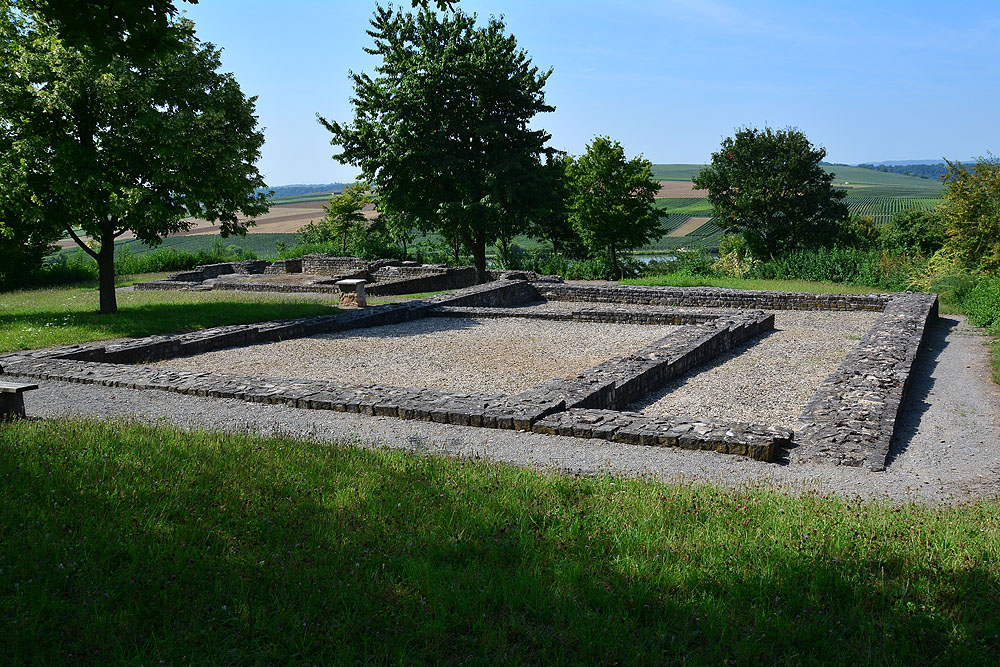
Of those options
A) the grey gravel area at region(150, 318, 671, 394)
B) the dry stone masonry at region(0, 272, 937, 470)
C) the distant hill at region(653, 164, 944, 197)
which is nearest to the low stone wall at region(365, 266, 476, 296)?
the dry stone masonry at region(0, 272, 937, 470)

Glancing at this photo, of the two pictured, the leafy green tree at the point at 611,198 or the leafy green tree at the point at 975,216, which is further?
the leafy green tree at the point at 611,198

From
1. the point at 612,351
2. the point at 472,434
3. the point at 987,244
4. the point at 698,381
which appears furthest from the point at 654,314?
the point at 987,244

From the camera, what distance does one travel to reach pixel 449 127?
2359cm

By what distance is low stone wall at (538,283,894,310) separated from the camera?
18.2 m

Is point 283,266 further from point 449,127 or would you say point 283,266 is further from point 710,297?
point 710,297

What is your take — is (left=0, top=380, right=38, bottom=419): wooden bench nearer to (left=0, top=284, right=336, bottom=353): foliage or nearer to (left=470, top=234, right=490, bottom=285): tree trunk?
(left=0, top=284, right=336, bottom=353): foliage

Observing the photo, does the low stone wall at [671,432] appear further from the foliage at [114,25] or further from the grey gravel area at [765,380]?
the foliage at [114,25]

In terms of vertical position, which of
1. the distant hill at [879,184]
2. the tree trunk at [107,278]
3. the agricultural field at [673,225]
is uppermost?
the distant hill at [879,184]

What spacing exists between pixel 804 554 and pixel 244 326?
12090 mm

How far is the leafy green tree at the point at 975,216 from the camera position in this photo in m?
21.1

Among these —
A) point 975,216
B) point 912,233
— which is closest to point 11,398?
point 975,216

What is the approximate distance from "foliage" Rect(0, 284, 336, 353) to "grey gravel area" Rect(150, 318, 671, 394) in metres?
2.09

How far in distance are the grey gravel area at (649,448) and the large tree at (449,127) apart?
15263 mm

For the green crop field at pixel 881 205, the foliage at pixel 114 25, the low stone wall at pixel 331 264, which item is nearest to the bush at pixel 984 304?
the foliage at pixel 114 25
